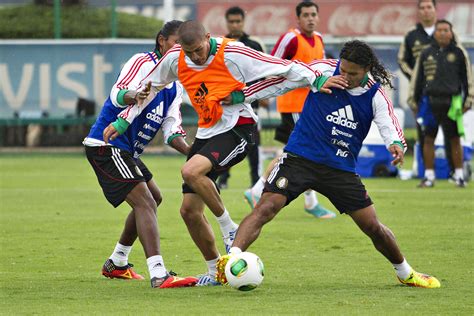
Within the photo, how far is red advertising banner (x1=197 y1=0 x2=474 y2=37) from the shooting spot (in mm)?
36719

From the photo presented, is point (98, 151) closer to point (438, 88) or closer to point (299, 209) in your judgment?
point (299, 209)

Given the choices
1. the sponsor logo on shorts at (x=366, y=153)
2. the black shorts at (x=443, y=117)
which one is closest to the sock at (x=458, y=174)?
the black shorts at (x=443, y=117)

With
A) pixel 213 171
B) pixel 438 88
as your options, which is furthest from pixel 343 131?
pixel 438 88

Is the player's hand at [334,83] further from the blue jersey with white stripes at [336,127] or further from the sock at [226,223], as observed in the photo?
the sock at [226,223]

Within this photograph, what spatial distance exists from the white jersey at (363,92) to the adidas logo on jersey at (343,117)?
0.44 ft

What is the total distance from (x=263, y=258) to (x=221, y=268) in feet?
7.35

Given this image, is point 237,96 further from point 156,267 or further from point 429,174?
point 429,174

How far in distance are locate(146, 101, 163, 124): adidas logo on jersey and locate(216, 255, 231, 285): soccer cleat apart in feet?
5.26

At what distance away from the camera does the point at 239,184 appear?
18797mm

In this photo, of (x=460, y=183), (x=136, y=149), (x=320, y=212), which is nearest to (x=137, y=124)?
(x=136, y=149)

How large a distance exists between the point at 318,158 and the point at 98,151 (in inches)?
69.6

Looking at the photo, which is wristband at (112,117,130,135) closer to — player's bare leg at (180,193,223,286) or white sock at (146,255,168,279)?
player's bare leg at (180,193,223,286)

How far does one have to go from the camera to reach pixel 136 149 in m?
9.58

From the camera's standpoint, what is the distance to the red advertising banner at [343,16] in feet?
120
